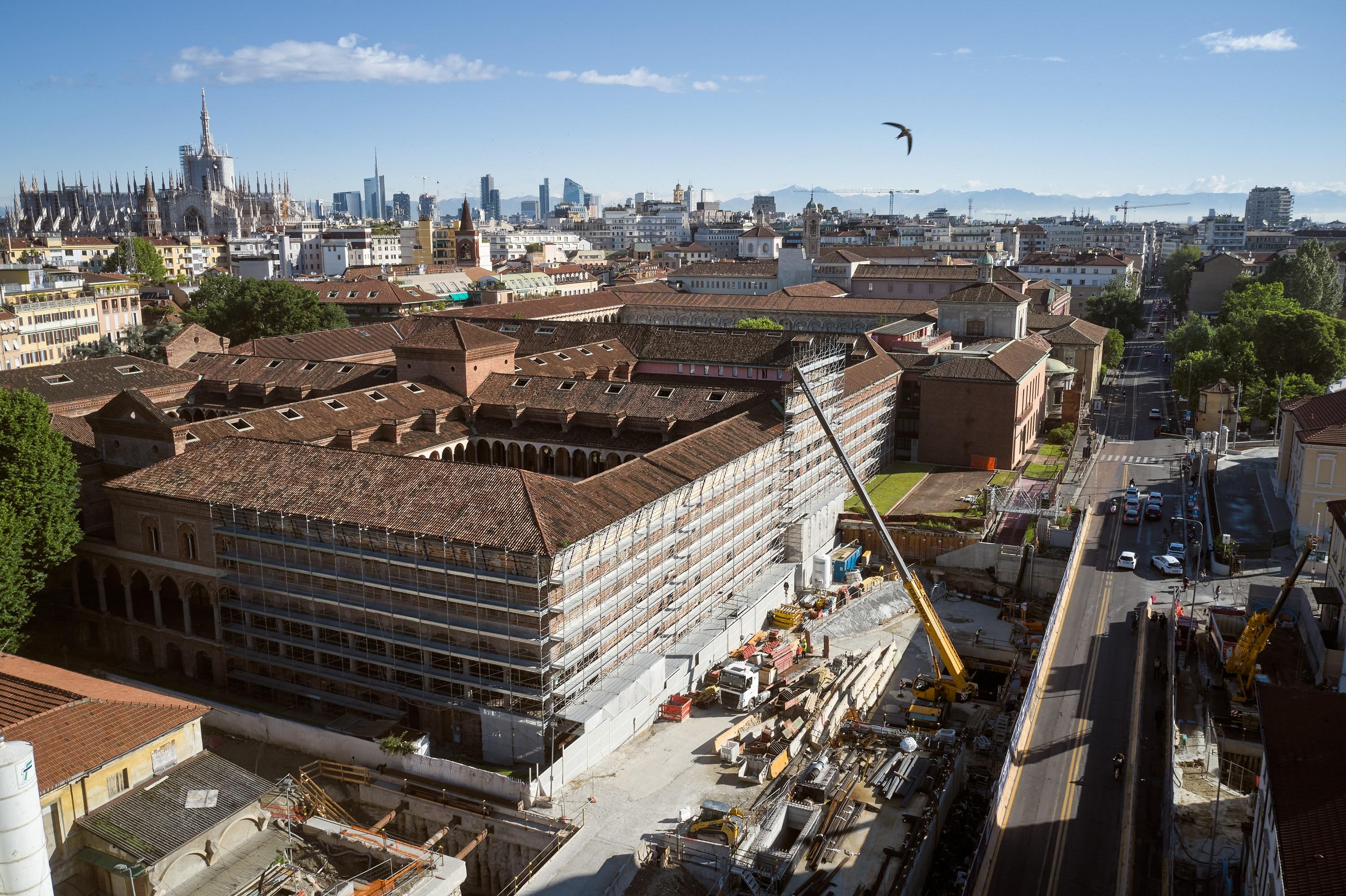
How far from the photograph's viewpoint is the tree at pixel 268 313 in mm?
114375

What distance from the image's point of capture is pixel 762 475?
59.7 meters

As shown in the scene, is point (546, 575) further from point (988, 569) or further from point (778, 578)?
point (988, 569)

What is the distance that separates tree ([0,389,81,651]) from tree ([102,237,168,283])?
456ft

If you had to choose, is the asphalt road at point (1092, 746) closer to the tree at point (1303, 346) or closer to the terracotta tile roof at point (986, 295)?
the terracotta tile roof at point (986, 295)

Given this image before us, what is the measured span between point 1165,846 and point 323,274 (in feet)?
622

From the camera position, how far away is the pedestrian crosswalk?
88.2 meters

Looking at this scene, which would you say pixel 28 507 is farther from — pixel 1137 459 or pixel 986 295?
pixel 986 295

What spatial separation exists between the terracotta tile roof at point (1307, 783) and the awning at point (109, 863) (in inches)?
1280

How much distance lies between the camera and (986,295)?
339ft

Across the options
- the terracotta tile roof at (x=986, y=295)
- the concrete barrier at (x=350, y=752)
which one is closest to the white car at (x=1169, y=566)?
the concrete barrier at (x=350, y=752)


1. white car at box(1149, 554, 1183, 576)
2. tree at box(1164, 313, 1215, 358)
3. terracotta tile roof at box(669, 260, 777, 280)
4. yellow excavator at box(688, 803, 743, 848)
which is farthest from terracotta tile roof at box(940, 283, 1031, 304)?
yellow excavator at box(688, 803, 743, 848)

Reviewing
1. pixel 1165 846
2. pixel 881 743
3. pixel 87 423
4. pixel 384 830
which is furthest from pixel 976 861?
pixel 87 423

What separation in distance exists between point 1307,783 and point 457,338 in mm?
59911

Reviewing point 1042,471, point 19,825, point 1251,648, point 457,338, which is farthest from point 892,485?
point 19,825
